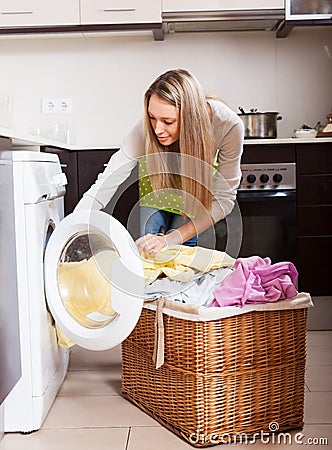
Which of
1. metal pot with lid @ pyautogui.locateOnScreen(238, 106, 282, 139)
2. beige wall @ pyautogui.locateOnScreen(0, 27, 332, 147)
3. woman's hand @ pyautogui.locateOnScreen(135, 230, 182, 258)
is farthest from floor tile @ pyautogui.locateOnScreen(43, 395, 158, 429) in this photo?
beige wall @ pyautogui.locateOnScreen(0, 27, 332, 147)

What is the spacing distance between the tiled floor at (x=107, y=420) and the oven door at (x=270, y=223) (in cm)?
78

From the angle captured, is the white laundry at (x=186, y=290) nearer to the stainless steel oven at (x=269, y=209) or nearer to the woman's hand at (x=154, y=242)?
the woman's hand at (x=154, y=242)

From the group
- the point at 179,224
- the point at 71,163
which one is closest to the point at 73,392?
the point at 179,224

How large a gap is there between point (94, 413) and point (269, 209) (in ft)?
5.16

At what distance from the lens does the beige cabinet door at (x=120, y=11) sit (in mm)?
3656

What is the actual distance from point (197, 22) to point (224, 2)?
0.19 meters

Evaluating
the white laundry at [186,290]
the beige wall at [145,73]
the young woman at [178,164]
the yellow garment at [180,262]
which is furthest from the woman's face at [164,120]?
the beige wall at [145,73]

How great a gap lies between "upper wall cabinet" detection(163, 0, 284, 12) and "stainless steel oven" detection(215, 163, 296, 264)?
79 cm

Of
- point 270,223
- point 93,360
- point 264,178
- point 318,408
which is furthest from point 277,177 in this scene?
point 318,408

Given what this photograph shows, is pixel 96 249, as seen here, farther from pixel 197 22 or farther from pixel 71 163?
pixel 197 22

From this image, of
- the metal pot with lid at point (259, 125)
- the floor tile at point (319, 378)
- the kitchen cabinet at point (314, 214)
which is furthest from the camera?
the metal pot with lid at point (259, 125)

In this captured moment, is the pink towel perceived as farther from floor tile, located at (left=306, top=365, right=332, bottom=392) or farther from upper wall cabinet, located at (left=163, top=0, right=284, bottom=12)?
upper wall cabinet, located at (left=163, top=0, right=284, bottom=12)

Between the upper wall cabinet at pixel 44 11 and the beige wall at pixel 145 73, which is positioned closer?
the upper wall cabinet at pixel 44 11

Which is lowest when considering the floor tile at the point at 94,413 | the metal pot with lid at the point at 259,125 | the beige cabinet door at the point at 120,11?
the floor tile at the point at 94,413
